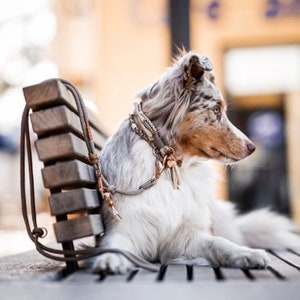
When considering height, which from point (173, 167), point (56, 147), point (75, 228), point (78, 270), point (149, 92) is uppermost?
point (149, 92)

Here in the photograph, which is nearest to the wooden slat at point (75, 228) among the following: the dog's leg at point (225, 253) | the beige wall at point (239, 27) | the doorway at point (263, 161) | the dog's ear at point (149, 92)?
the dog's leg at point (225, 253)

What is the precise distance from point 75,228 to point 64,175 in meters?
0.18

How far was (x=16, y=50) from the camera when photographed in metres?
12.7

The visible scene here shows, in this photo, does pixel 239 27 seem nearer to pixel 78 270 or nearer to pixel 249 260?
pixel 249 260

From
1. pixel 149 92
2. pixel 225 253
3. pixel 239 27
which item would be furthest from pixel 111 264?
pixel 239 27

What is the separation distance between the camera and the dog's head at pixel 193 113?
2.49 m

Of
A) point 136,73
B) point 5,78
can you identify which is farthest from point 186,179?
point 5,78

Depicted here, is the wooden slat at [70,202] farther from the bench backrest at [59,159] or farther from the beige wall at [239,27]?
the beige wall at [239,27]

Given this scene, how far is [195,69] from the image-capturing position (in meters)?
2.50

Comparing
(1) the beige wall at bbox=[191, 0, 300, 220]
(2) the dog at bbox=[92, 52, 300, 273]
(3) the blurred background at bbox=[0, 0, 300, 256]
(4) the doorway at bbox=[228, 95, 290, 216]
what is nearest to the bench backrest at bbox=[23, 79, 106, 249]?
(2) the dog at bbox=[92, 52, 300, 273]

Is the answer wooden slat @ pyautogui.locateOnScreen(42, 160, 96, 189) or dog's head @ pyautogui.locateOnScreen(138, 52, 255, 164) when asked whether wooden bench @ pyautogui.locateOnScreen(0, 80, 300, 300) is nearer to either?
wooden slat @ pyautogui.locateOnScreen(42, 160, 96, 189)

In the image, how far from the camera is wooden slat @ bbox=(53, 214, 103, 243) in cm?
217

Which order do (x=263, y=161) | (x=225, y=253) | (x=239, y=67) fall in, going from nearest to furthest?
(x=225, y=253) < (x=239, y=67) < (x=263, y=161)

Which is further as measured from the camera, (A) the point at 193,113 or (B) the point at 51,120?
(A) the point at 193,113
